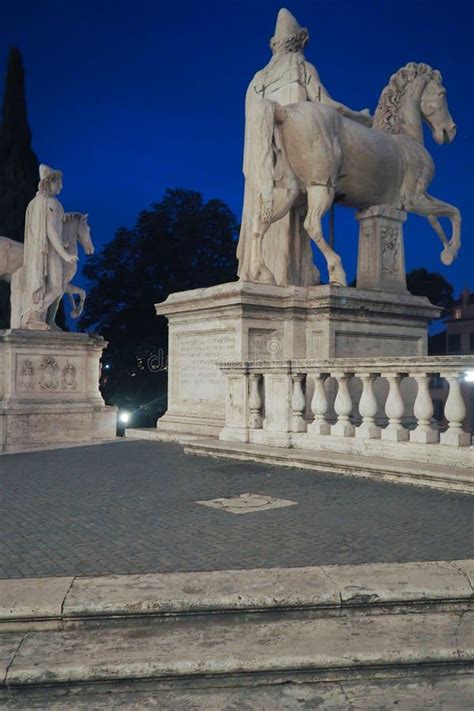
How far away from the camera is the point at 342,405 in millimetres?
7832

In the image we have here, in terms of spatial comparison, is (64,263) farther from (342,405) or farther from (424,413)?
(424,413)

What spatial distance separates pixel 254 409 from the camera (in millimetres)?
8953

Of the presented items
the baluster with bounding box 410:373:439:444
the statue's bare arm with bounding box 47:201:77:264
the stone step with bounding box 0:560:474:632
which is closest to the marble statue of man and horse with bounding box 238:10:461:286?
the statue's bare arm with bounding box 47:201:77:264

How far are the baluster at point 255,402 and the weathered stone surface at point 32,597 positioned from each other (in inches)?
213

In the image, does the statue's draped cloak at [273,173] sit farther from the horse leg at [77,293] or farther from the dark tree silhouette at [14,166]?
the dark tree silhouette at [14,166]

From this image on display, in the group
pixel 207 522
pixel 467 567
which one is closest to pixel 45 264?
pixel 207 522

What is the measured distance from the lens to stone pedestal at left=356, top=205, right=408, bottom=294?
38.5ft

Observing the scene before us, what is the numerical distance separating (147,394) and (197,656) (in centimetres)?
2631

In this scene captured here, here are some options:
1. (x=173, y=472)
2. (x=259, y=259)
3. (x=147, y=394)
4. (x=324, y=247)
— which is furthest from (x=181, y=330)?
(x=147, y=394)

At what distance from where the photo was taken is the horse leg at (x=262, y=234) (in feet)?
35.7

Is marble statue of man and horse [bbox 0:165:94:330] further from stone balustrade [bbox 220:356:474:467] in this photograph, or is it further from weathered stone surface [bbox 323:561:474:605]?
weathered stone surface [bbox 323:561:474:605]

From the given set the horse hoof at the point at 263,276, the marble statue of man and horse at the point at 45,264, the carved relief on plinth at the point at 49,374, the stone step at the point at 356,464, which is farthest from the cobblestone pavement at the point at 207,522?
the marble statue of man and horse at the point at 45,264

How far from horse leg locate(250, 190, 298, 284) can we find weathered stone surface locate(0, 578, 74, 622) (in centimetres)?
756

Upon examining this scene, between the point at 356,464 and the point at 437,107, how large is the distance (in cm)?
761
